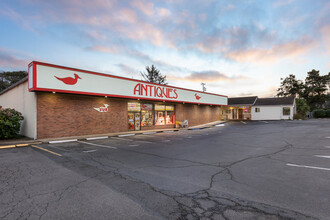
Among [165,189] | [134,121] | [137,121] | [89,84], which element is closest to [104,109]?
[89,84]

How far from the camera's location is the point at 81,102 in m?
15.4

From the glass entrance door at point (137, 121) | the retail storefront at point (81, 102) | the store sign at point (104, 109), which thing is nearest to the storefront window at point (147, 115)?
the retail storefront at point (81, 102)

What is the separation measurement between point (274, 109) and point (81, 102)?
4300 cm

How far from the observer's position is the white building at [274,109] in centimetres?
4062

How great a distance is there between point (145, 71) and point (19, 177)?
199ft

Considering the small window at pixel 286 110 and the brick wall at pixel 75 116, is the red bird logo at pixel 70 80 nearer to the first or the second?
the brick wall at pixel 75 116

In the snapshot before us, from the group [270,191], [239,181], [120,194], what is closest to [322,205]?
[270,191]

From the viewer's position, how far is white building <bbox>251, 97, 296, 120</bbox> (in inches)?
1599

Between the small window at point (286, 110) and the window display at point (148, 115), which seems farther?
the small window at point (286, 110)

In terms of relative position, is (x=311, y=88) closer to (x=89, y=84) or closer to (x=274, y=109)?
(x=274, y=109)

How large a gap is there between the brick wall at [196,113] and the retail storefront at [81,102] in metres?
3.56

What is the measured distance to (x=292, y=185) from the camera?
455 centimetres

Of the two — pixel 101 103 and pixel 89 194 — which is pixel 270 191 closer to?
pixel 89 194

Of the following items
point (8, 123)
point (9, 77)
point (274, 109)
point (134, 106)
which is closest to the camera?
point (8, 123)
